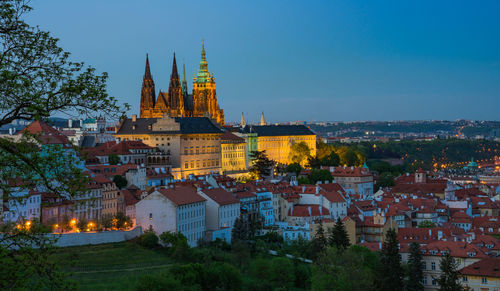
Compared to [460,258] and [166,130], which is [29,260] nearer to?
[460,258]

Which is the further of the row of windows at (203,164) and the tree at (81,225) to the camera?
the row of windows at (203,164)

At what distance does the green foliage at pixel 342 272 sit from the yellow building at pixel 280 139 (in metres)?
87.9

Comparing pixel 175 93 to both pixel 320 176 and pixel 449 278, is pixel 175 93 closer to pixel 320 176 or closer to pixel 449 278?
pixel 320 176

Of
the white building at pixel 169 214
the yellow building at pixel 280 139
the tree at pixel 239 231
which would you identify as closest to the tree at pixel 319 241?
the tree at pixel 239 231

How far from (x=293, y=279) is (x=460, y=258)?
45.1 feet

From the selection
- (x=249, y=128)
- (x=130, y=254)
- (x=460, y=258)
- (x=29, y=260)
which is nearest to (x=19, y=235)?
(x=29, y=260)

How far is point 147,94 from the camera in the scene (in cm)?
14750

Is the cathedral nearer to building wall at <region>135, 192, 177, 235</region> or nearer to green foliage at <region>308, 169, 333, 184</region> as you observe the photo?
green foliage at <region>308, 169, 333, 184</region>

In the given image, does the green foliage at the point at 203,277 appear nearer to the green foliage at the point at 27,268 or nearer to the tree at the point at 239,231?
the tree at the point at 239,231

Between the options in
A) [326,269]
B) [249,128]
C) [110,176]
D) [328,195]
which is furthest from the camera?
[249,128]

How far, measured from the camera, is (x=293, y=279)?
5991cm

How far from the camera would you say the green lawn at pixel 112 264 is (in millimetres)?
50438

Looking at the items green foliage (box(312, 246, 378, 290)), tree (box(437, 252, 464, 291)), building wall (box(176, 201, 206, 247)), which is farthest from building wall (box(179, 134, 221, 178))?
tree (box(437, 252, 464, 291))

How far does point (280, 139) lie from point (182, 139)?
44797 mm
